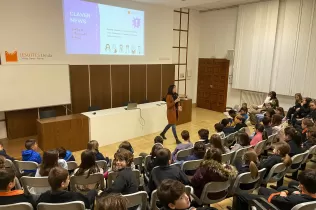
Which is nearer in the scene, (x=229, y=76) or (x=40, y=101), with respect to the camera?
(x=40, y=101)

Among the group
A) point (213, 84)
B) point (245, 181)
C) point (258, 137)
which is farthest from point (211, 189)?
point (213, 84)

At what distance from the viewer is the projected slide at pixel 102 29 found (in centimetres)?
593

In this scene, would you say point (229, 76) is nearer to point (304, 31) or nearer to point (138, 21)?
point (304, 31)

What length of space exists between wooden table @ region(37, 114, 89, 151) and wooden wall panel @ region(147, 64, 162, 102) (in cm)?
298

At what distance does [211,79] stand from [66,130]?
249 inches

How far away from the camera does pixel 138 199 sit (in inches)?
84.2

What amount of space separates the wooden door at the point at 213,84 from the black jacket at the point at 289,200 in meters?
7.27

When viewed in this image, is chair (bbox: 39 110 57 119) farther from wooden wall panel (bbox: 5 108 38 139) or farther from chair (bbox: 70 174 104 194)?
chair (bbox: 70 174 104 194)

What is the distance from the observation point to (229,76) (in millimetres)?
9078

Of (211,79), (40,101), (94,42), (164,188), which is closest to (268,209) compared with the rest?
(164,188)

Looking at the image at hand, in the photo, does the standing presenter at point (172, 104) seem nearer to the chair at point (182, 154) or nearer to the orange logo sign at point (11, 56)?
the chair at point (182, 154)

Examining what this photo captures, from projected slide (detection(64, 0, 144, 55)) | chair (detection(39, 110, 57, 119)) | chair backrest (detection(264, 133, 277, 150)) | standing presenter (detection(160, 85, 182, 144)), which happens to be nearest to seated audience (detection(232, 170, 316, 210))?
chair backrest (detection(264, 133, 277, 150))

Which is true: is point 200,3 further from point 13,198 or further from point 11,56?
point 13,198

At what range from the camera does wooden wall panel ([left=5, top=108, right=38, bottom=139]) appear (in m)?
5.56
